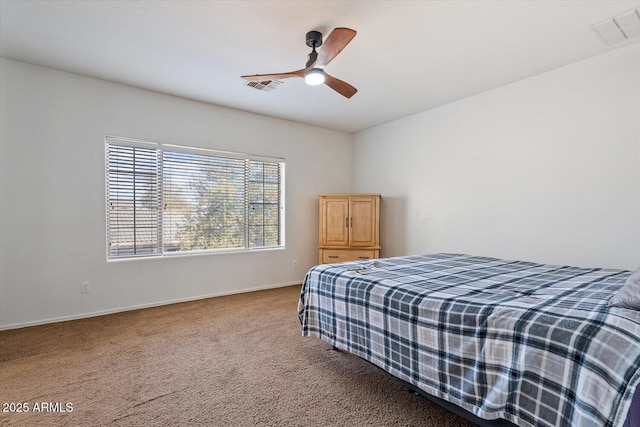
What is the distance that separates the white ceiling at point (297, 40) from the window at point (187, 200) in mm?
894

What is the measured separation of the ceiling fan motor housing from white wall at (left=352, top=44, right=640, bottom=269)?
166 cm

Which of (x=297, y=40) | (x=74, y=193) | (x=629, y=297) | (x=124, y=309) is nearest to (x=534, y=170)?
(x=629, y=297)

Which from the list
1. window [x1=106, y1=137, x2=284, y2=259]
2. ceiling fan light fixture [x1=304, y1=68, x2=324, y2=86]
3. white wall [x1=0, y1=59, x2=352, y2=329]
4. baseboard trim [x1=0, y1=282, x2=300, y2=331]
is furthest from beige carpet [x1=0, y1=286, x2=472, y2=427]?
ceiling fan light fixture [x1=304, y1=68, x2=324, y2=86]

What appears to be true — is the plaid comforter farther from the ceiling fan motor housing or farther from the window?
the window

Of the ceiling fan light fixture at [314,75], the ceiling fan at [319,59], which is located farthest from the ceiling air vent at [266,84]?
the ceiling fan light fixture at [314,75]

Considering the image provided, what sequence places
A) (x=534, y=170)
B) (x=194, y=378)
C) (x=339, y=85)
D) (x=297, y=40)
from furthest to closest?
(x=534, y=170)
(x=339, y=85)
(x=297, y=40)
(x=194, y=378)

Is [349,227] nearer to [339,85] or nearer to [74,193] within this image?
[339,85]

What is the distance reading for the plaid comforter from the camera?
1.06 m

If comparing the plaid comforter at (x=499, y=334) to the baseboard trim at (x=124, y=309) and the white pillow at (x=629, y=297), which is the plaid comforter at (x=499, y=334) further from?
the baseboard trim at (x=124, y=309)

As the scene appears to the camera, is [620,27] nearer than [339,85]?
Yes

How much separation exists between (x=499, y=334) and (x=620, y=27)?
2.78 m

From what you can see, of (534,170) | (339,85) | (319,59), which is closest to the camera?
(319,59)

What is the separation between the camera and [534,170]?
3.20 meters

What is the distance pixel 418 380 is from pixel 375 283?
593mm
